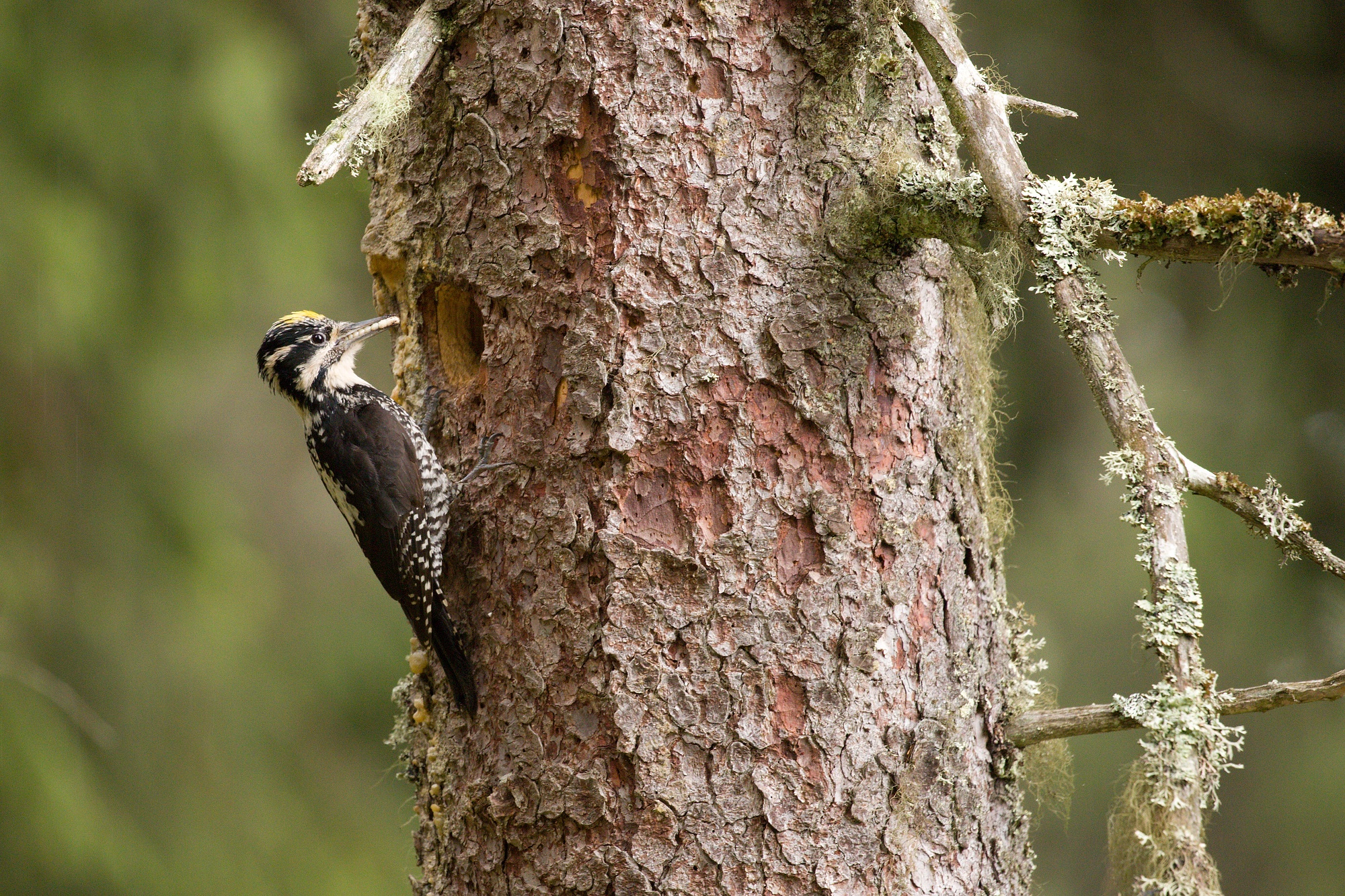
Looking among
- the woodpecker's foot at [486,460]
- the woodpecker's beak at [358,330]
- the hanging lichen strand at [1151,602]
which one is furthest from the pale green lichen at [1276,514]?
the woodpecker's beak at [358,330]

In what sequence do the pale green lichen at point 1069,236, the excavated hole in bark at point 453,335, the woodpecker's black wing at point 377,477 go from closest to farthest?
the pale green lichen at point 1069,236
the excavated hole in bark at point 453,335
the woodpecker's black wing at point 377,477

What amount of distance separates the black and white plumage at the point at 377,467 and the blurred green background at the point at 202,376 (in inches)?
42.0

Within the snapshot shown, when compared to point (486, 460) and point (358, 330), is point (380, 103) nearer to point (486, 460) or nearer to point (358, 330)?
point (486, 460)

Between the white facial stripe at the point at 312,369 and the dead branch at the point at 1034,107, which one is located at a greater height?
the white facial stripe at the point at 312,369

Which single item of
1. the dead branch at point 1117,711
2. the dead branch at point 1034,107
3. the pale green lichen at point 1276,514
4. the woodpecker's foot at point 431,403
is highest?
the dead branch at point 1034,107

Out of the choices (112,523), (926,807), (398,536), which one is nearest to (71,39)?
(112,523)

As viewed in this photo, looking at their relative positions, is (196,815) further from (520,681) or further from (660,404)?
(660,404)

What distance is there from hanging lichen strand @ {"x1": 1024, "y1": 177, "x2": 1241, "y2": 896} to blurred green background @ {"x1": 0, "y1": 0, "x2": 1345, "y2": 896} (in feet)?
6.26

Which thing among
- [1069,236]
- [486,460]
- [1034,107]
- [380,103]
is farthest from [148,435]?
[1069,236]

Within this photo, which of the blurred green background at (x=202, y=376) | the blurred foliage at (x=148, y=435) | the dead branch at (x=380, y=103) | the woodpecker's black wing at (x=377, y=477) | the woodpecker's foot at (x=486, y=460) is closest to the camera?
the dead branch at (x=380, y=103)

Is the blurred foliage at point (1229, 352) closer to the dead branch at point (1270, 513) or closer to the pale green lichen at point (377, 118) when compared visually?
the dead branch at point (1270, 513)

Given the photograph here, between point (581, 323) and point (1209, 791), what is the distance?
133cm

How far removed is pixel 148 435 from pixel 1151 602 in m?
4.20

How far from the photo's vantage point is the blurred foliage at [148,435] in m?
4.25
